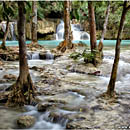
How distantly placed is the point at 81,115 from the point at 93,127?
1.52 feet

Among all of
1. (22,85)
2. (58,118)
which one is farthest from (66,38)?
(58,118)

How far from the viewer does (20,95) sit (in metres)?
3.96

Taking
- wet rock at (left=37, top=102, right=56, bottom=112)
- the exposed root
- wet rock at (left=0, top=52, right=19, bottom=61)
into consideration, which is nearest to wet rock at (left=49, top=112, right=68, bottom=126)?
wet rock at (left=37, top=102, right=56, bottom=112)

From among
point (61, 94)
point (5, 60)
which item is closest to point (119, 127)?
point (61, 94)

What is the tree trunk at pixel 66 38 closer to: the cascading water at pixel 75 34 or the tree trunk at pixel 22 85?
the tree trunk at pixel 22 85

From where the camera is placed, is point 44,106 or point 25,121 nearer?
point 25,121

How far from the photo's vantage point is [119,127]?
3.02 meters

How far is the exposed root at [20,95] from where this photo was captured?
157 inches

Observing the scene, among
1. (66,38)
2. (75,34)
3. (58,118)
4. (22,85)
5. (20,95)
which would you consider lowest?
(58,118)

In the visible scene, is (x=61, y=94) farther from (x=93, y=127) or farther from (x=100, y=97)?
(x=93, y=127)

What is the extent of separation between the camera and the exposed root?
13.1 feet

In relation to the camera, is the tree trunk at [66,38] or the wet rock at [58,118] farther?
the tree trunk at [66,38]

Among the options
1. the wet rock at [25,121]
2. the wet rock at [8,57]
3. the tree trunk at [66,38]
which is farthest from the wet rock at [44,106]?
the tree trunk at [66,38]

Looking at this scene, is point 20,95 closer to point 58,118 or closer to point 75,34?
point 58,118
